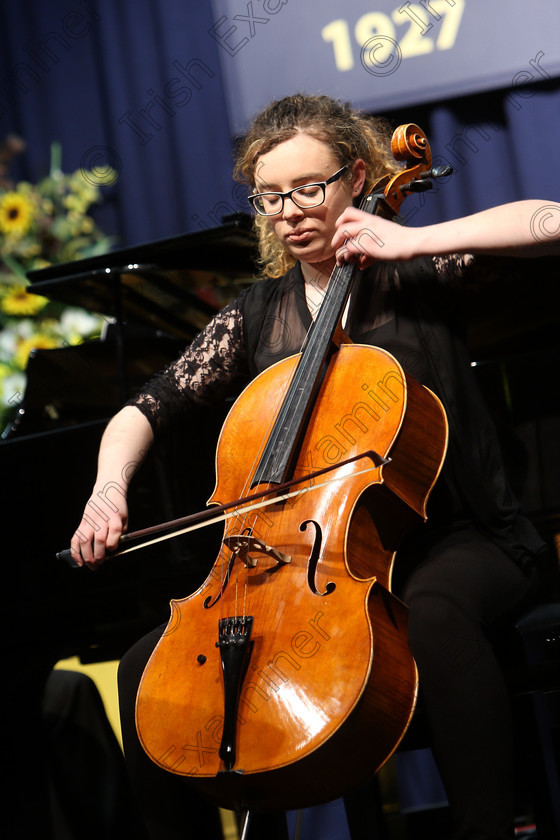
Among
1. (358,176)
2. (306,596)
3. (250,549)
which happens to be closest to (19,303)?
(358,176)

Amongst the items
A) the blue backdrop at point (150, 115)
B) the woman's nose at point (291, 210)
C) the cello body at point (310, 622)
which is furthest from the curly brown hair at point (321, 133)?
the blue backdrop at point (150, 115)

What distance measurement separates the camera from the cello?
3.32ft

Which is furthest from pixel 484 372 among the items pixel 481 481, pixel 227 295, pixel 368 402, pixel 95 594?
pixel 95 594

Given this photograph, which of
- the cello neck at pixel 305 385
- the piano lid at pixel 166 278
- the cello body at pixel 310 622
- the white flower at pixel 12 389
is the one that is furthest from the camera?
the white flower at pixel 12 389

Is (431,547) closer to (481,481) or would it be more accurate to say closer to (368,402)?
(481,481)

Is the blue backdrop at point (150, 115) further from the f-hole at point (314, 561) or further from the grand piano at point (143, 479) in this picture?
the f-hole at point (314, 561)

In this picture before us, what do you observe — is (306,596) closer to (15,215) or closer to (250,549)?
(250,549)

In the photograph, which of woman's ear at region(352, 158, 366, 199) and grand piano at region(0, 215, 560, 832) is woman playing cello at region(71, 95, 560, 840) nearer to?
woman's ear at region(352, 158, 366, 199)

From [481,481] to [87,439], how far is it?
94 centimetres

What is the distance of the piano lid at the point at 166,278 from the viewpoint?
2.01 m

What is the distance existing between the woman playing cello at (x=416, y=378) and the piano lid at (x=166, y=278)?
0.33 meters

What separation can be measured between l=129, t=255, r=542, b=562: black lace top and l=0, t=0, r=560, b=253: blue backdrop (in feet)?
4.07

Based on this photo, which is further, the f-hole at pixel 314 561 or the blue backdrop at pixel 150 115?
the blue backdrop at pixel 150 115

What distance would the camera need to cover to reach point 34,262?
288cm
